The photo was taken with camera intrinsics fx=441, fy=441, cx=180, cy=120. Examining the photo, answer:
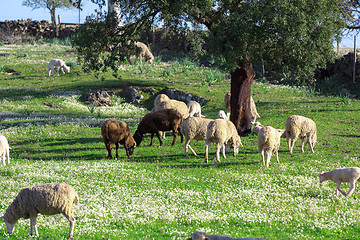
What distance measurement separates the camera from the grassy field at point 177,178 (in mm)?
11914

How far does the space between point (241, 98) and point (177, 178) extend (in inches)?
403

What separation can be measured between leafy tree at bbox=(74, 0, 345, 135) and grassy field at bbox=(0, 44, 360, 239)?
450 cm

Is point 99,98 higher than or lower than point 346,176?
higher

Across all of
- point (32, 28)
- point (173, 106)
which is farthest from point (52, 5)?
point (173, 106)

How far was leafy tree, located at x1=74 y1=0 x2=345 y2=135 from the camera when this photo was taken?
818 inches

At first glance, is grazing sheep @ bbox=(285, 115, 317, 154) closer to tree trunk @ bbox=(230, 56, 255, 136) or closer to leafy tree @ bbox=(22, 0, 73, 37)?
tree trunk @ bbox=(230, 56, 255, 136)

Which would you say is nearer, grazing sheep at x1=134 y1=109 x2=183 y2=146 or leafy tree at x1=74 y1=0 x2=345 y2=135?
leafy tree at x1=74 y1=0 x2=345 y2=135

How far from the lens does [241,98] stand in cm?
2553

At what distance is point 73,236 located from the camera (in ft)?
34.1

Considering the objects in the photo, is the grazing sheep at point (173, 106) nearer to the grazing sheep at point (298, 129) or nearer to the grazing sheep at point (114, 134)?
the grazing sheep at point (114, 134)

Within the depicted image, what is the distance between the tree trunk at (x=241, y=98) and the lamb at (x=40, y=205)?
16367 mm

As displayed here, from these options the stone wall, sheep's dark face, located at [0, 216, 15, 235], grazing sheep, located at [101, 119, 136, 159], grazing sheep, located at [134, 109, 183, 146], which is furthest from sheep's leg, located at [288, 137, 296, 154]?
the stone wall

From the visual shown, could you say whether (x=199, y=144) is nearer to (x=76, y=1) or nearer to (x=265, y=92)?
(x=76, y=1)

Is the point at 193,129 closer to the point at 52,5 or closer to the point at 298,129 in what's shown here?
the point at 298,129
